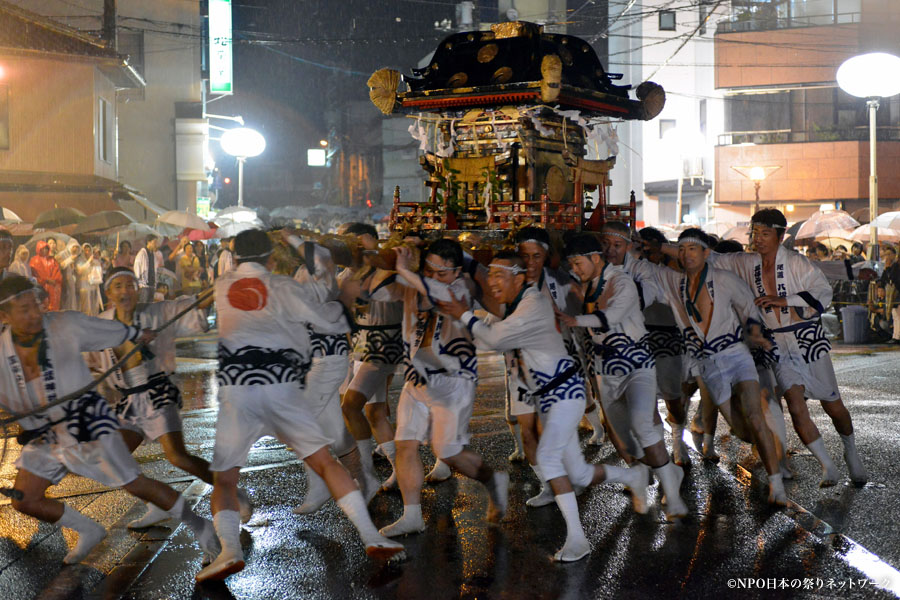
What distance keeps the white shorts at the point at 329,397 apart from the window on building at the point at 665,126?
3648 cm

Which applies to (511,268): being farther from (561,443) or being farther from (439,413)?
(561,443)

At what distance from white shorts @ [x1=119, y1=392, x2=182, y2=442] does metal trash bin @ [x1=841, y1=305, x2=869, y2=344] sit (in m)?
15.2

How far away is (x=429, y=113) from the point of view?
12867 millimetres

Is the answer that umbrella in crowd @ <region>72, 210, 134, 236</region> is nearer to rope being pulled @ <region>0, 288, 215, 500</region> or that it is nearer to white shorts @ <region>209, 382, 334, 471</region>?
rope being pulled @ <region>0, 288, 215, 500</region>

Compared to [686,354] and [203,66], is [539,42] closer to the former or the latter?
[686,354]

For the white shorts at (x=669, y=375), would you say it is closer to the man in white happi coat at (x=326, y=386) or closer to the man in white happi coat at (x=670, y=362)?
the man in white happi coat at (x=670, y=362)

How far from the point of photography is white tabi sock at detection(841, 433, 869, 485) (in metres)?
7.16

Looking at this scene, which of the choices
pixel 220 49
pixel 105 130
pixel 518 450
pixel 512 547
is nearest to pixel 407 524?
pixel 512 547

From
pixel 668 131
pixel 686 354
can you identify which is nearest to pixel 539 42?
pixel 686 354

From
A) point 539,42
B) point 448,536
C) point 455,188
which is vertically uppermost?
point 539,42

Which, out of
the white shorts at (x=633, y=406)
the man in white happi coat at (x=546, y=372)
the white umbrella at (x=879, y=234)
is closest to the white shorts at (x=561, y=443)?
the man in white happi coat at (x=546, y=372)

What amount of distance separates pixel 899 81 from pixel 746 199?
53.8 ft

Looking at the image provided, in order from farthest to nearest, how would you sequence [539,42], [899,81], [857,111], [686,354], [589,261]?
[857,111] → [899,81] → [539,42] → [686,354] → [589,261]

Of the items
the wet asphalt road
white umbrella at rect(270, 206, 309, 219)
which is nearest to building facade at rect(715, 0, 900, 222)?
the wet asphalt road
